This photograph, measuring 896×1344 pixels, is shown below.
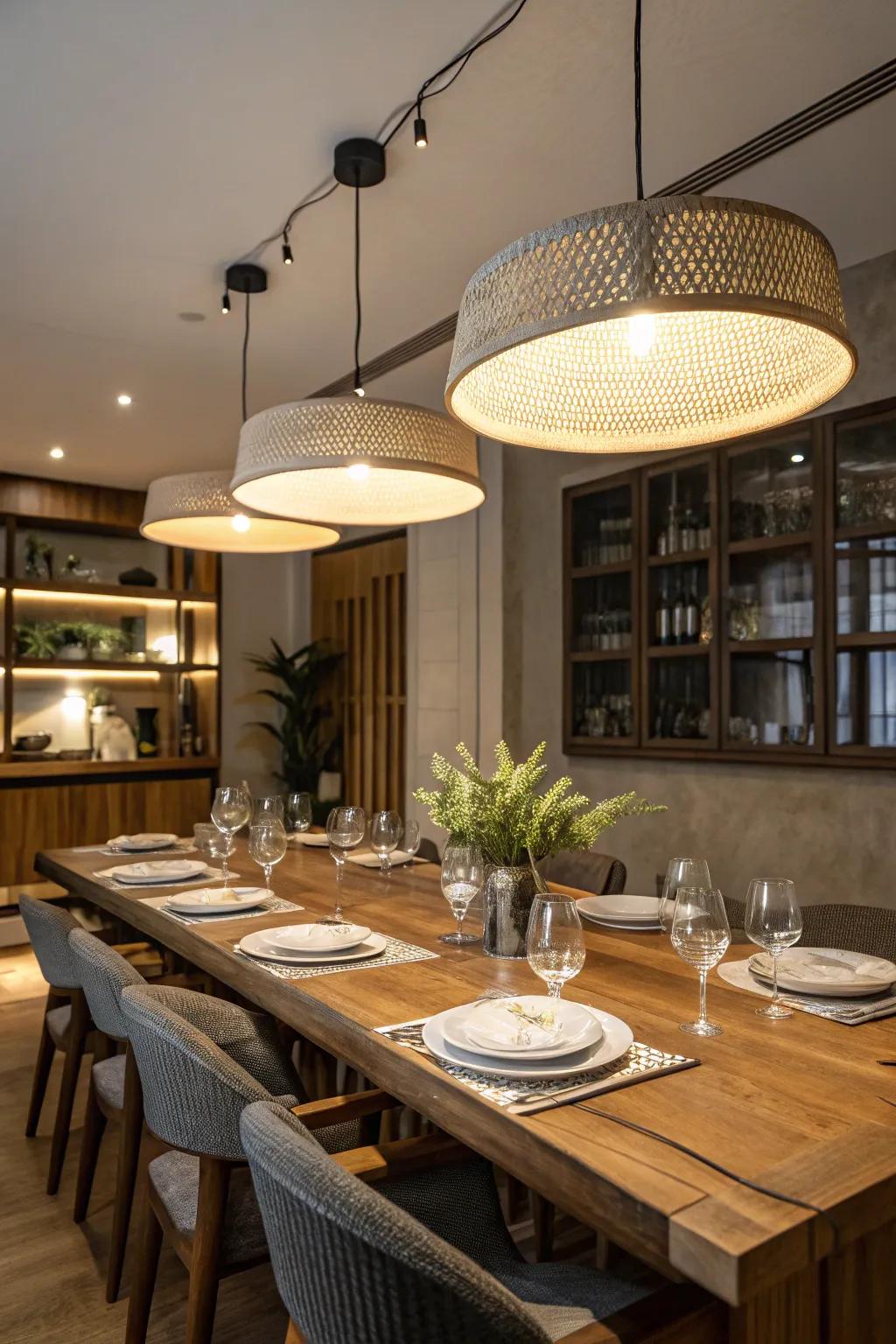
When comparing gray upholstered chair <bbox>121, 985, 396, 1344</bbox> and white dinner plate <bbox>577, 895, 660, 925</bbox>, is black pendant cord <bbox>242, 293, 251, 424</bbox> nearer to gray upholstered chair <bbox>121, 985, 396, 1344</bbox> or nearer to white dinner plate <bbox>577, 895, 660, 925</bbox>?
white dinner plate <bbox>577, 895, 660, 925</bbox>

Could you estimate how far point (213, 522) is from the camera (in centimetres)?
353

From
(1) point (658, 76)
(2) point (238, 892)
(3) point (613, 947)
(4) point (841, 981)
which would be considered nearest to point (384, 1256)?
(4) point (841, 981)

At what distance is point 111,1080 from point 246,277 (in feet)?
8.17

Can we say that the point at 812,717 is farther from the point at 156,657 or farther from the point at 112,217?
the point at 156,657

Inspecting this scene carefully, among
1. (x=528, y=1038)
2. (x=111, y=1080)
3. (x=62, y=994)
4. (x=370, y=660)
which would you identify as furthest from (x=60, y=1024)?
(x=370, y=660)

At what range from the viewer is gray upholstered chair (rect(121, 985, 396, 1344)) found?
1.42m

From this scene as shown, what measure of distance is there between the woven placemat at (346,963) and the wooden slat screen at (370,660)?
12.7ft

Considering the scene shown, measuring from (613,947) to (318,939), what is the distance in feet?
1.91

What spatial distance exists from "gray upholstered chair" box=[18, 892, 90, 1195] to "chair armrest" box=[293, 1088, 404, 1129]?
0.88 m

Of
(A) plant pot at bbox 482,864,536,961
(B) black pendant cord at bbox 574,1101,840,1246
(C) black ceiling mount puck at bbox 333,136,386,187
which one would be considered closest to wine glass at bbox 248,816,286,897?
(A) plant pot at bbox 482,864,536,961

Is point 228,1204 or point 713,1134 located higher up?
point 713,1134

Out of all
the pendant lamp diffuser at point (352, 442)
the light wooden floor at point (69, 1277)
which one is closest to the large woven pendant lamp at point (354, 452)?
the pendant lamp diffuser at point (352, 442)

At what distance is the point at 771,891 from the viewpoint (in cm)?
145

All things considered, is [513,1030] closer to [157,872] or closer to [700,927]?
[700,927]
